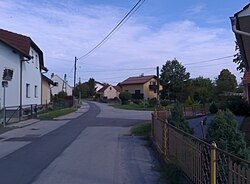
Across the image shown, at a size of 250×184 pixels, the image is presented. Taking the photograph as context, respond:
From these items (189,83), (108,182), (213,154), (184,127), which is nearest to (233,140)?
(213,154)

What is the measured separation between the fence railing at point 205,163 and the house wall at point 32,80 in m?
23.7

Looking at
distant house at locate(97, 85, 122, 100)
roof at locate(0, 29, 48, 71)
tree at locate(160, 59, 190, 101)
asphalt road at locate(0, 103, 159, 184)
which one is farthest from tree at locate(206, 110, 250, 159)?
distant house at locate(97, 85, 122, 100)

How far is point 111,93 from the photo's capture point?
382 feet

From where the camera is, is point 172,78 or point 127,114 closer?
point 127,114

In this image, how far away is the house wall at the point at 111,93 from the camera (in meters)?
115

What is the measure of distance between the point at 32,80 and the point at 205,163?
95.4ft

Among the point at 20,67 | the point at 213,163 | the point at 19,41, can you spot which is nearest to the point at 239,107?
the point at 20,67

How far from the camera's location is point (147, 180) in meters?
7.79

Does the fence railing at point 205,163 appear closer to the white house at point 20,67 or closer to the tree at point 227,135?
the tree at point 227,135

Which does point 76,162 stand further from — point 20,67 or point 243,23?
point 20,67

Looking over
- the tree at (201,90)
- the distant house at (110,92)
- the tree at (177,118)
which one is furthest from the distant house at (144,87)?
the tree at (177,118)

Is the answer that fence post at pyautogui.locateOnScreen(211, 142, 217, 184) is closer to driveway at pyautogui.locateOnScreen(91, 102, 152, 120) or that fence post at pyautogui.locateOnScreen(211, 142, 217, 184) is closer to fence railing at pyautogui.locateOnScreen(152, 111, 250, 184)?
fence railing at pyautogui.locateOnScreen(152, 111, 250, 184)

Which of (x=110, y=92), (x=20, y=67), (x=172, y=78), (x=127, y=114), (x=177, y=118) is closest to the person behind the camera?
(x=177, y=118)

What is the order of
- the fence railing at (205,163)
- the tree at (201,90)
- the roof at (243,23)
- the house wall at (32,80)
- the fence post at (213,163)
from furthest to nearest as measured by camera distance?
the tree at (201,90), the house wall at (32,80), the roof at (243,23), the fence post at (213,163), the fence railing at (205,163)
